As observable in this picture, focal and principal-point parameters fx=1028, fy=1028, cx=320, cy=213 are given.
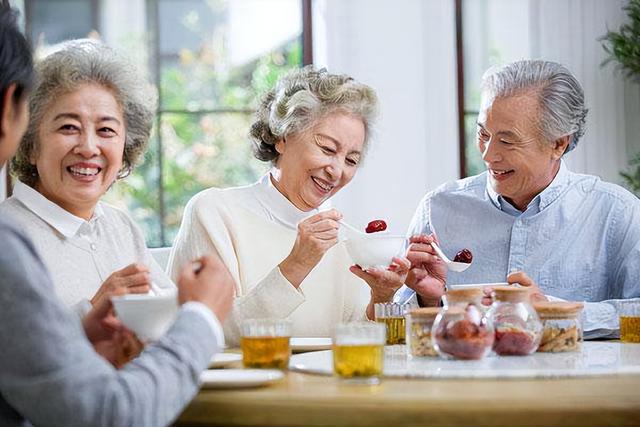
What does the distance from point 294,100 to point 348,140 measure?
0.20 m

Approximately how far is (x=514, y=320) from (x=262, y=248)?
108cm

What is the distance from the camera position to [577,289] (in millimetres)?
2855

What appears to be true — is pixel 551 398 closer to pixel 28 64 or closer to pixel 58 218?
pixel 28 64

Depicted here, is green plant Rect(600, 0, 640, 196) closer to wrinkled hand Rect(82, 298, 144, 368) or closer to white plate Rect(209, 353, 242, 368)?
white plate Rect(209, 353, 242, 368)

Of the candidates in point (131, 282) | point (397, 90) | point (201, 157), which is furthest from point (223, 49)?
point (131, 282)

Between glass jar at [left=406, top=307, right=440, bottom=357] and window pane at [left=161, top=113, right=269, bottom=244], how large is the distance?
4.31 metres

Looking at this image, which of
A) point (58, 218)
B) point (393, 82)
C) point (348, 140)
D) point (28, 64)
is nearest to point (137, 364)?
point (28, 64)

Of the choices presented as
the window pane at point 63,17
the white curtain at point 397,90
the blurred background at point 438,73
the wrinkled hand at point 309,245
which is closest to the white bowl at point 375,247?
the wrinkled hand at point 309,245

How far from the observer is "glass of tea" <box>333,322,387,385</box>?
1.64 metres

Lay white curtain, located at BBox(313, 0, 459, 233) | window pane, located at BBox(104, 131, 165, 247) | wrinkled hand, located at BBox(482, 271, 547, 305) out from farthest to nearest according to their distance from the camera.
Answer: window pane, located at BBox(104, 131, 165, 247) → white curtain, located at BBox(313, 0, 459, 233) → wrinkled hand, located at BBox(482, 271, 547, 305)

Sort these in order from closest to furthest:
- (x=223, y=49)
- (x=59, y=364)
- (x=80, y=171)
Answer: (x=59, y=364), (x=80, y=171), (x=223, y=49)

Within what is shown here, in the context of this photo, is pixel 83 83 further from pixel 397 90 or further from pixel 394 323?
pixel 397 90

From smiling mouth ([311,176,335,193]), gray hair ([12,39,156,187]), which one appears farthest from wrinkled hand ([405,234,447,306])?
gray hair ([12,39,156,187])

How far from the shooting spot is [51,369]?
128 centimetres
